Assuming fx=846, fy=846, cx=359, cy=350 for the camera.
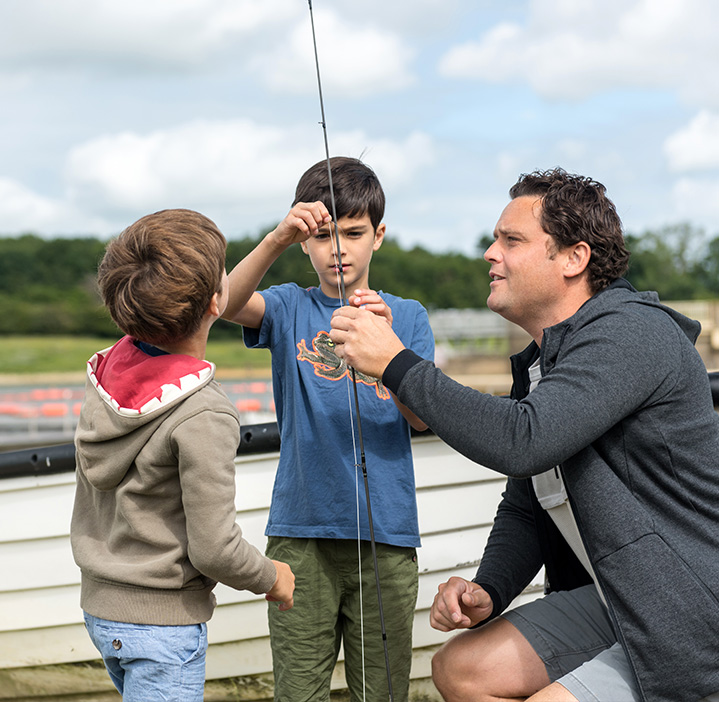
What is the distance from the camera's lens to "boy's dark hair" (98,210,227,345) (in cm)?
168

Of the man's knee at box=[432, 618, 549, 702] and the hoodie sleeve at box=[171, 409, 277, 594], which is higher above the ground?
the hoodie sleeve at box=[171, 409, 277, 594]

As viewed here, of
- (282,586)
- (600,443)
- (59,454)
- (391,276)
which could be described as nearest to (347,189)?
(600,443)

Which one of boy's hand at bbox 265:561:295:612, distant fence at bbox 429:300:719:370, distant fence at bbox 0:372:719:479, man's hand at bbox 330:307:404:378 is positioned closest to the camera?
boy's hand at bbox 265:561:295:612

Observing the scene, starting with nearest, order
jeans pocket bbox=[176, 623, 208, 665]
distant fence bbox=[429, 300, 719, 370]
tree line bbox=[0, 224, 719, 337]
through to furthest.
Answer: jeans pocket bbox=[176, 623, 208, 665]
distant fence bbox=[429, 300, 719, 370]
tree line bbox=[0, 224, 719, 337]

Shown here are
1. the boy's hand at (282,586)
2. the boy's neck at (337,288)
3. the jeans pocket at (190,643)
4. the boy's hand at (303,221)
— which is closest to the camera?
the jeans pocket at (190,643)

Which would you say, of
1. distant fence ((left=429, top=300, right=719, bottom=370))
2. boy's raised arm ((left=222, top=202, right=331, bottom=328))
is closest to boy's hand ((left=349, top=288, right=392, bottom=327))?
boy's raised arm ((left=222, top=202, right=331, bottom=328))

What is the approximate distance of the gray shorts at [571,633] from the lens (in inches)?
78.1

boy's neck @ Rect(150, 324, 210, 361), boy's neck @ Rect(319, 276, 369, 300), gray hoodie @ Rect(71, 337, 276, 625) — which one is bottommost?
gray hoodie @ Rect(71, 337, 276, 625)

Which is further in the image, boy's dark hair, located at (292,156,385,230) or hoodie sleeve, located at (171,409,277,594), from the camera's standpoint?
boy's dark hair, located at (292,156,385,230)

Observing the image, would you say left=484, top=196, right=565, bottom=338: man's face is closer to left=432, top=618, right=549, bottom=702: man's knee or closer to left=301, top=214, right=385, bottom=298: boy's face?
left=301, top=214, right=385, bottom=298: boy's face

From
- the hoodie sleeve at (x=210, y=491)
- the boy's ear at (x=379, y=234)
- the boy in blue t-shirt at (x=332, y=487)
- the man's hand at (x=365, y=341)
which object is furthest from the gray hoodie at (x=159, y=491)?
the boy's ear at (x=379, y=234)

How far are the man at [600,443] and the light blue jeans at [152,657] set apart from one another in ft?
2.35

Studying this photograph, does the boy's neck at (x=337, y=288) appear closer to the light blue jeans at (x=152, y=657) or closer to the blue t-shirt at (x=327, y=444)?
the blue t-shirt at (x=327, y=444)

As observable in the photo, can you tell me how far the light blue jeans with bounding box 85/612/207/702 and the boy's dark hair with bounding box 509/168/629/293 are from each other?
130 centimetres
